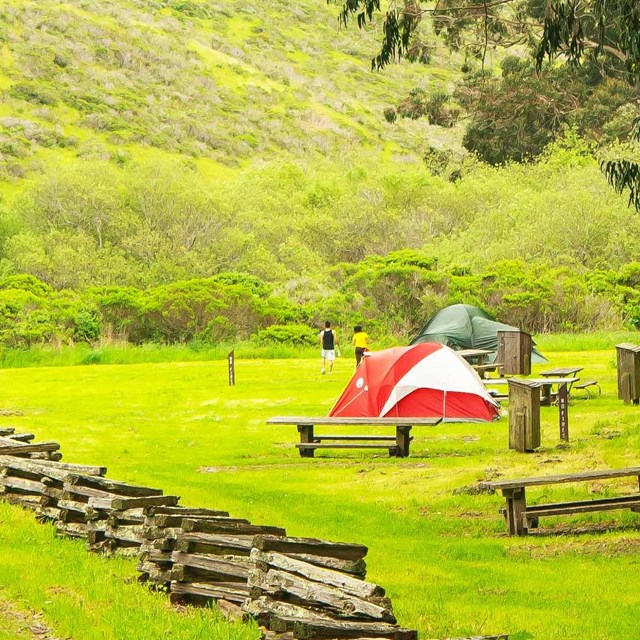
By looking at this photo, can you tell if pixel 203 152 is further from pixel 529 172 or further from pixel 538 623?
pixel 538 623

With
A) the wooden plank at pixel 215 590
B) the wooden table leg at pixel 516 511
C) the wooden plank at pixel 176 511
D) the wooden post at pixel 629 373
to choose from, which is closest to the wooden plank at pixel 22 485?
the wooden plank at pixel 176 511

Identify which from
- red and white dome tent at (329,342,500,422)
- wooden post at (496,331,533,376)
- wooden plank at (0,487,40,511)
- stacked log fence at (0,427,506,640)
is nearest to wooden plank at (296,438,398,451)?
red and white dome tent at (329,342,500,422)

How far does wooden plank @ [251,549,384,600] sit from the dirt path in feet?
5.46

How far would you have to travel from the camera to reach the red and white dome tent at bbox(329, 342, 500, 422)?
74.2ft

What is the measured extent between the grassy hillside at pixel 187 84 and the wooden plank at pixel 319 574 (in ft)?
258

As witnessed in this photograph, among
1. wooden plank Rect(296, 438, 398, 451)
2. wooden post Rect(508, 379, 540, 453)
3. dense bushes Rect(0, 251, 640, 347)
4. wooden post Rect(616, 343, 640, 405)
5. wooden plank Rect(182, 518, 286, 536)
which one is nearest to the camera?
wooden plank Rect(182, 518, 286, 536)

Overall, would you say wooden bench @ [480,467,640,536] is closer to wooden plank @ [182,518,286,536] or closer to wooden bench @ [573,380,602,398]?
wooden plank @ [182,518,286,536]

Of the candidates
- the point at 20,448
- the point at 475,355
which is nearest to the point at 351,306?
the point at 475,355

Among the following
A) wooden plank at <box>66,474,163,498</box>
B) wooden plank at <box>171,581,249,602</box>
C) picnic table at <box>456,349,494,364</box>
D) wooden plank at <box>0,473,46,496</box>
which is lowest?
wooden plank at <box>171,581,249,602</box>

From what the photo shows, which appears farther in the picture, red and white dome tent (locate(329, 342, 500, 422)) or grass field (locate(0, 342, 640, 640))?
red and white dome tent (locate(329, 342, 500, 422))

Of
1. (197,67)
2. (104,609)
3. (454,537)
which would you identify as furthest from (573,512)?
(197,67)

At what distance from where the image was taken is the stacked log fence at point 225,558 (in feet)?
23.7

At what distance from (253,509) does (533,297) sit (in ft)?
102

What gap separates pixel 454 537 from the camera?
42.5ft
